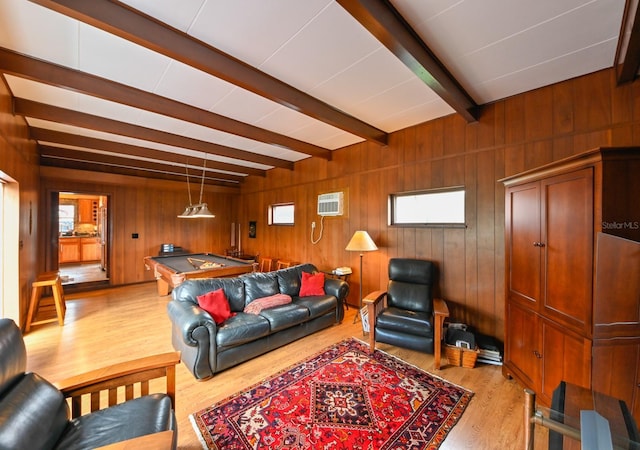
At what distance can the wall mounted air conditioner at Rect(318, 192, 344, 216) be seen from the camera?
4.66m

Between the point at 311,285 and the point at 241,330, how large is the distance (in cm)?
137

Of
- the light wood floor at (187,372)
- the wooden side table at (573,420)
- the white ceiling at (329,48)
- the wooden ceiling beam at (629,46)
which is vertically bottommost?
the light wood floor at (187,372)

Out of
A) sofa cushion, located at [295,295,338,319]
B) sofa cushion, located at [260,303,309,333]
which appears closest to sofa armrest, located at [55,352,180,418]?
sofa cushion, located at [260,303,309,333]

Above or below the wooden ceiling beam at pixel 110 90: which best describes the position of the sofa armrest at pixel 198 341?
below

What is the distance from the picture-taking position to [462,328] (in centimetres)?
292

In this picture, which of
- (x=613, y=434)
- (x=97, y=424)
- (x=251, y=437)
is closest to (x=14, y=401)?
(x=97, y=424)

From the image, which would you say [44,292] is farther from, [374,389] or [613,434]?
[613,434]

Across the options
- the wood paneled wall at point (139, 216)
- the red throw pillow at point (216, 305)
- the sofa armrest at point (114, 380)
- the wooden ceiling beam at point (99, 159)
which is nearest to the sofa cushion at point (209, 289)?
the red throw pillow at point (216, 305)

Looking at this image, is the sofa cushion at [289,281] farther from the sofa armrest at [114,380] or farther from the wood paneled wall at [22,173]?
the wood paneled wall at [22,173]

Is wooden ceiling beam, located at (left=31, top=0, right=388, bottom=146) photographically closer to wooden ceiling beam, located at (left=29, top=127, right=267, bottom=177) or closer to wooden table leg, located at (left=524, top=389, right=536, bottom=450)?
wooden table leg, located at (left=524, top=389, right=536, bottom=450)

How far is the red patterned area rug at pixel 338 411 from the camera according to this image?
5.64 ft

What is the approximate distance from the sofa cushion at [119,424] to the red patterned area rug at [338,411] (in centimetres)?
56

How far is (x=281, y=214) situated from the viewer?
6.23 m

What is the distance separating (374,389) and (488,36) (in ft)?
9.88
